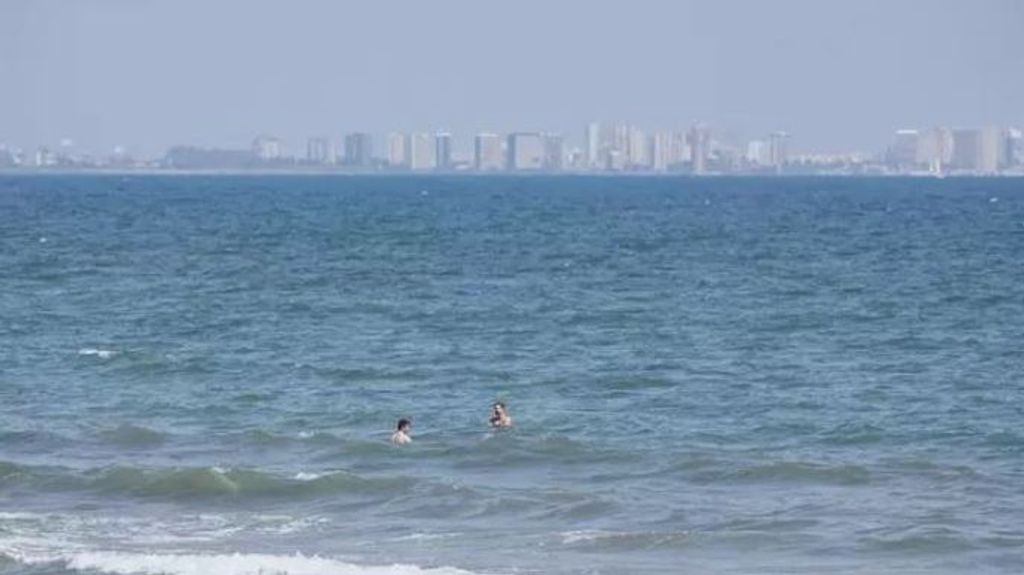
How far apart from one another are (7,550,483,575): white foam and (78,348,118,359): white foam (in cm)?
2016

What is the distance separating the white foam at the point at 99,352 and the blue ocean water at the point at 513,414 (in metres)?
0.12

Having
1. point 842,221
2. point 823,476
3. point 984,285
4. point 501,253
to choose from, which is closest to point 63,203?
point 842,221

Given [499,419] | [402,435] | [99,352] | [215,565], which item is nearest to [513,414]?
[499,419]

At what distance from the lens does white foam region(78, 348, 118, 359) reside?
45875 millimetres

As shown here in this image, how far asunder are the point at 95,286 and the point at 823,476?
3695 centimetres

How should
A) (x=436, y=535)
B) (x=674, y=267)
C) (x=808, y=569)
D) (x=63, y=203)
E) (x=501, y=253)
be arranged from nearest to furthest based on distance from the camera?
→ (x=808, y=569) < (x=436, y=535) < (x=674, y=267) < (x=501, y=253) < (x=63, y=203)

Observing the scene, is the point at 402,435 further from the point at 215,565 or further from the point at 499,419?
the point at 215,565

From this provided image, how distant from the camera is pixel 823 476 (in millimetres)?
31500

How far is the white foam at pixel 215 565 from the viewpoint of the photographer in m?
25.0

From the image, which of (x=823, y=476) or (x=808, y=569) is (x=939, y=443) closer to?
(x=823, y=476)

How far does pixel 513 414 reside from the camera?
38062mm

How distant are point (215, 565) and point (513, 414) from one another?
13466 millimetres

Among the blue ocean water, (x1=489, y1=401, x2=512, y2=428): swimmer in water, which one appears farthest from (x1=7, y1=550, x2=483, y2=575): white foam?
(x1=489, y1=401, x2=512, y2=428): swimmer in water

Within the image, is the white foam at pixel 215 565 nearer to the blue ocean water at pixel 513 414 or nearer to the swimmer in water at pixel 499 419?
the blue ocean water at pixel 513 414
